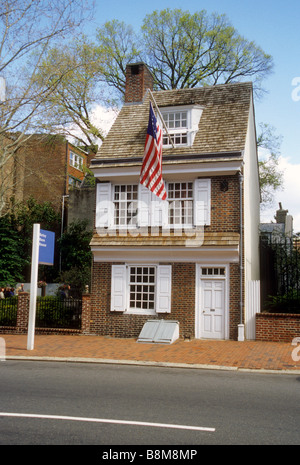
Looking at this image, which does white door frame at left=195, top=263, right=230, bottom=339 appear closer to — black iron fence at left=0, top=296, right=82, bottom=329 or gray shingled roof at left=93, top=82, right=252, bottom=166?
gray shingled roof at left=93, top=82, right=252, bottom=166

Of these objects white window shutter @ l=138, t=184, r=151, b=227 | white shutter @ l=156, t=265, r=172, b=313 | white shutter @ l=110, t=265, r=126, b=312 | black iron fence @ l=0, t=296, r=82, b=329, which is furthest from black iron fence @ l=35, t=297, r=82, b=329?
white window shutter @ l=138, t=184, r=151, b=227

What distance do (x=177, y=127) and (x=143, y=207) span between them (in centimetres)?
362

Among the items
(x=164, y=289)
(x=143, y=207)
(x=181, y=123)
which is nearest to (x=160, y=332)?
A: (x=164, y=289)

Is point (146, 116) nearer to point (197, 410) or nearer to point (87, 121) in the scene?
point (87, 121)

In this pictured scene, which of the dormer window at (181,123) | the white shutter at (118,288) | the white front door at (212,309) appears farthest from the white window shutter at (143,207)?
the white front door at (212,309)

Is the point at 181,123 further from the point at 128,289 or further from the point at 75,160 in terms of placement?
the point at 75,160

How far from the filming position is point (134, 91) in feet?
69.2

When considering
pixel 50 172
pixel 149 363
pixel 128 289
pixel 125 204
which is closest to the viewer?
pixel 149 363

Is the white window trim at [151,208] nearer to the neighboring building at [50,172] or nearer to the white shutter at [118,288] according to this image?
the white shutter at [118,288]

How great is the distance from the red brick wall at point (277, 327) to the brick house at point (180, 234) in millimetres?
608

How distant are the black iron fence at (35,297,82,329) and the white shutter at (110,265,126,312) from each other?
1515mm

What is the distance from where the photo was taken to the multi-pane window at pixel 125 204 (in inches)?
695

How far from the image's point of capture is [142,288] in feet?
55.9
